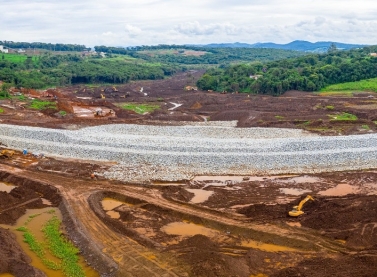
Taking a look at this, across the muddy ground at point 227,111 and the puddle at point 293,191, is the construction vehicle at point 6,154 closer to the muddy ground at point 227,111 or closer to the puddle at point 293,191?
the muddy ground at point 227,111

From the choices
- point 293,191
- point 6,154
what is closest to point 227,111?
point 293,191

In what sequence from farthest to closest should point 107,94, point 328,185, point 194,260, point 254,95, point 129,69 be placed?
point 129,69 → point 107,94 → point 254,95 → point 328,185 → point 194,260

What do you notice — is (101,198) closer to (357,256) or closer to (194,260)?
(194,260)

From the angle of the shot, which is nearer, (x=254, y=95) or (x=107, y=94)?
(x=254, y=95)

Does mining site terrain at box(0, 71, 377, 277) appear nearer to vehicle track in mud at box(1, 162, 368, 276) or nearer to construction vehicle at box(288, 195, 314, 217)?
vehicle track in mud at box(1, 162, 368, 276)

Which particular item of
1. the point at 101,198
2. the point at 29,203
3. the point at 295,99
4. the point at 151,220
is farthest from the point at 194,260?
the point at 295,99

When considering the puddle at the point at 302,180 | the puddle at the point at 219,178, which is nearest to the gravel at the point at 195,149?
the puddle at the point at 219,178

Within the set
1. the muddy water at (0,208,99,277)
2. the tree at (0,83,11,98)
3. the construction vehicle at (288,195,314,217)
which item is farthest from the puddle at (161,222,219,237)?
the tree at (0,83,11,98)

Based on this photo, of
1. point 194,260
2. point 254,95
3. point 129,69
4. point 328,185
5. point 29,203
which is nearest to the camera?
point 194,260
